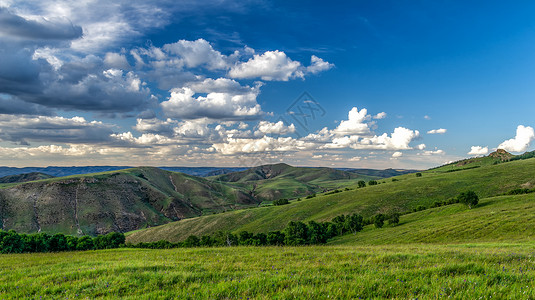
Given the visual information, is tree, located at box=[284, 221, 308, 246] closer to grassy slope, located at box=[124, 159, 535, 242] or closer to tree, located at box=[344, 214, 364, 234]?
tree, located at box=[344, 214, 364, 234]

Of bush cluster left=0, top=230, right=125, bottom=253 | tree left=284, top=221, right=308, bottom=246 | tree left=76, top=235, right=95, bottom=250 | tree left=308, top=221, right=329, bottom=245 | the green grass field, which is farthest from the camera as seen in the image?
tree left=308, top=221, right=329, bottom=245

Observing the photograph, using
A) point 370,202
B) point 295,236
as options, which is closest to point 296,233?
point 295,236

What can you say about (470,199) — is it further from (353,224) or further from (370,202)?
(370,202)

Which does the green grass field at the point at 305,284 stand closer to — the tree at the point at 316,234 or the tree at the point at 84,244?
the tree at the point at 316,234

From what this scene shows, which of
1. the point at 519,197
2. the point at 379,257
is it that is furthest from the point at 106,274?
the point at 519,197

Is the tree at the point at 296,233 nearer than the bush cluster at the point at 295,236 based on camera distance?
Yes

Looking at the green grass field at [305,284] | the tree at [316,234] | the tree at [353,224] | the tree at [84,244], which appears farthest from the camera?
the tree at [353,224]

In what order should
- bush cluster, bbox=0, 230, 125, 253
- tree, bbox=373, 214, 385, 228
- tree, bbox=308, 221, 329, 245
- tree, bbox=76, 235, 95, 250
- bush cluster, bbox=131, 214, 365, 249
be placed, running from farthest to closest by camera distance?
1. tree, bbox=373, 214, 385, 228
2. tree, bbox=308, 221, 329, 245
3. bush cluster, bbox=131, 214, 365, 249
4. tree, bbox=76, 235, 95, 250
5. bush cluster, bbox=0, 230, 125, 253

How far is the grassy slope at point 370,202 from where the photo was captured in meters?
112

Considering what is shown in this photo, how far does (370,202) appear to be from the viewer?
395ft

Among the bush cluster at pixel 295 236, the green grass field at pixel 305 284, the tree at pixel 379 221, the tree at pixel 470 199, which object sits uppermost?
the green grass field at pixel 305 284

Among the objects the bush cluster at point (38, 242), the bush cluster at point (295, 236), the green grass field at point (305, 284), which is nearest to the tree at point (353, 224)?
the bush cluster at point (295, 236)

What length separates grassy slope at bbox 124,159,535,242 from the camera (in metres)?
112

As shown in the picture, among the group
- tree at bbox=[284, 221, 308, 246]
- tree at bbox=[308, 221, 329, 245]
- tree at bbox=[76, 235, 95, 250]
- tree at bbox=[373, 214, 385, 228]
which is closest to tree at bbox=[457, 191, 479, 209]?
tree at bbox=[373, 214, 385, 228]
